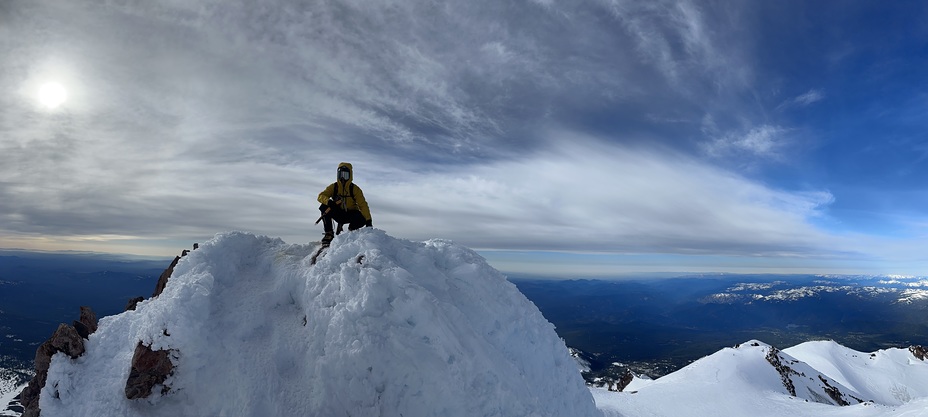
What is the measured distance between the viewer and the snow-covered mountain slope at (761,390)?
32269 millimetres

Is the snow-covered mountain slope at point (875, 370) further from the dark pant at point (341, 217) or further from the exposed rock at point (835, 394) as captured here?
the dark pant at point (341, 217)

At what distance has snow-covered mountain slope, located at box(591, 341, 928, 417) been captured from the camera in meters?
32.3

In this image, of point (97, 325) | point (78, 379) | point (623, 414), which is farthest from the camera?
point (623, 414)

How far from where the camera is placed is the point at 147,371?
32.2 ft

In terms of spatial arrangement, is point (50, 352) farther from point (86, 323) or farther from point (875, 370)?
point (875, 370)

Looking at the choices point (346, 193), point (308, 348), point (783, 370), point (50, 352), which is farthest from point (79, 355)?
point (783, 370)

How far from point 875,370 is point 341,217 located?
365ft

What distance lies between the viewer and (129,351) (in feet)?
35.5

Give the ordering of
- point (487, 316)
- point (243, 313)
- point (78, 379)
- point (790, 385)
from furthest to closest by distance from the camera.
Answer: point (790, 385), point (487, 316), point (243, 313), point (78, 379)

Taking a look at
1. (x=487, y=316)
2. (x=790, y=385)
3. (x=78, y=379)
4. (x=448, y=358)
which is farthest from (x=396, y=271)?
(x=790, y=385)

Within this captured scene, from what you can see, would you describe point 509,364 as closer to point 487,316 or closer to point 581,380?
point 487,316

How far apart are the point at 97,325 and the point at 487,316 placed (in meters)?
12.8

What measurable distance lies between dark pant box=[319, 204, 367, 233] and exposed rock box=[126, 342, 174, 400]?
6.43 m

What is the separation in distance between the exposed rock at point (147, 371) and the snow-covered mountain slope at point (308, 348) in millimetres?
155
